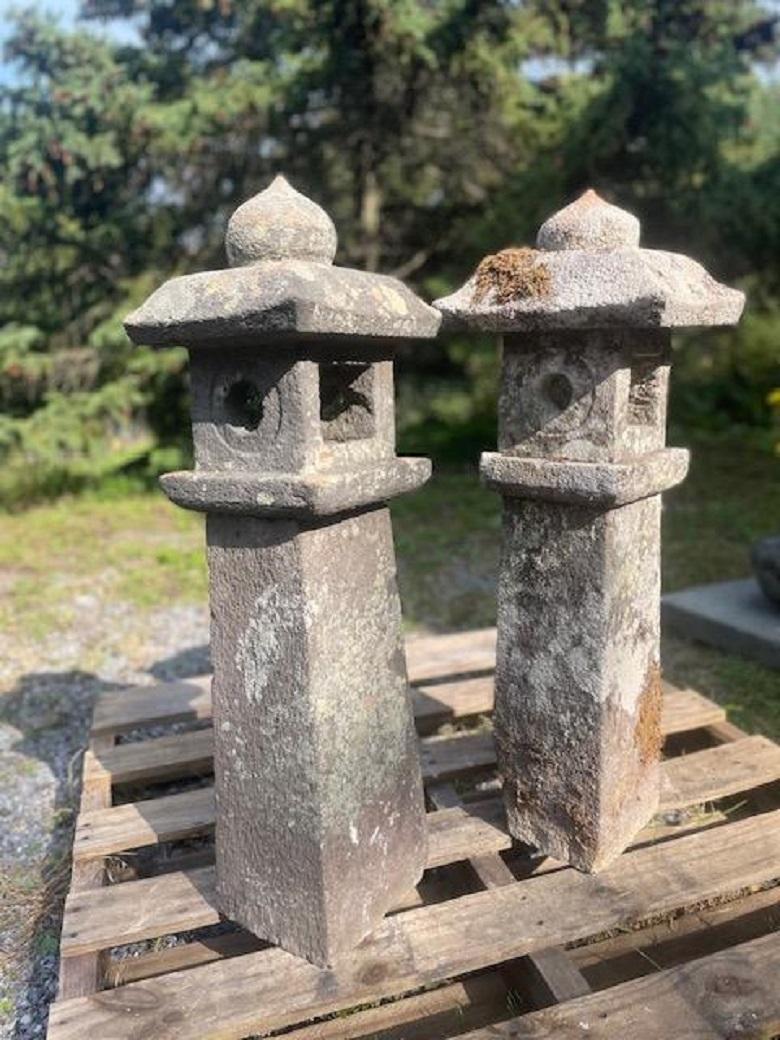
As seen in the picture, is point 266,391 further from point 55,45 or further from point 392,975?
point 55,45

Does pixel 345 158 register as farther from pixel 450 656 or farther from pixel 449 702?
pixel 449 702

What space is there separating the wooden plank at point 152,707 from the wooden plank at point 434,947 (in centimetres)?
161

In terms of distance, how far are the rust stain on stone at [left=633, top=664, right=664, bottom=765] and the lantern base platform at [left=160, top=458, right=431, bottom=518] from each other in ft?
3.68

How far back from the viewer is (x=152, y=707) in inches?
150

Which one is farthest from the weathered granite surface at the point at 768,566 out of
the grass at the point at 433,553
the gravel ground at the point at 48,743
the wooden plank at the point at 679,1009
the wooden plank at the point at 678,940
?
the gravel ground at the point at 48,743

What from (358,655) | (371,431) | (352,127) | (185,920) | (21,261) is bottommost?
(185,920)

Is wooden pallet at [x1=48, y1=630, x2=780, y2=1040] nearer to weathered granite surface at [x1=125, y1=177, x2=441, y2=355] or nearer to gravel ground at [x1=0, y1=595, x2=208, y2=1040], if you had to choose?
gravel ground at [x1=0, y1=595, x2=208, y2=1040]

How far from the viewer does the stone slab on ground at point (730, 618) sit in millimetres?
4660

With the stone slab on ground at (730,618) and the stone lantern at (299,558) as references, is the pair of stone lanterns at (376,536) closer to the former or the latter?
the stone lantern at (299,558)

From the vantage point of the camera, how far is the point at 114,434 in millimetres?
9086

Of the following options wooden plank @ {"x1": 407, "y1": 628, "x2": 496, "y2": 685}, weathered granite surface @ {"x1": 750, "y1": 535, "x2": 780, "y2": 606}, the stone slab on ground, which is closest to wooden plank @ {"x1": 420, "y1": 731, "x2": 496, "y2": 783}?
wooden plank @ {"x1": 407, "y1": 628, "x2": 496, "y2": 685}

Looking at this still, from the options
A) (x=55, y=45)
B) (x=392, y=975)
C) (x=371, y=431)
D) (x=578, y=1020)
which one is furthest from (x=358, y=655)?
(x=55, y=45)

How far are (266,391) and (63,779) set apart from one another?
2503 millimetres

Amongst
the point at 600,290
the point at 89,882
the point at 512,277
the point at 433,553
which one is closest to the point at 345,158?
the point at 433,553
